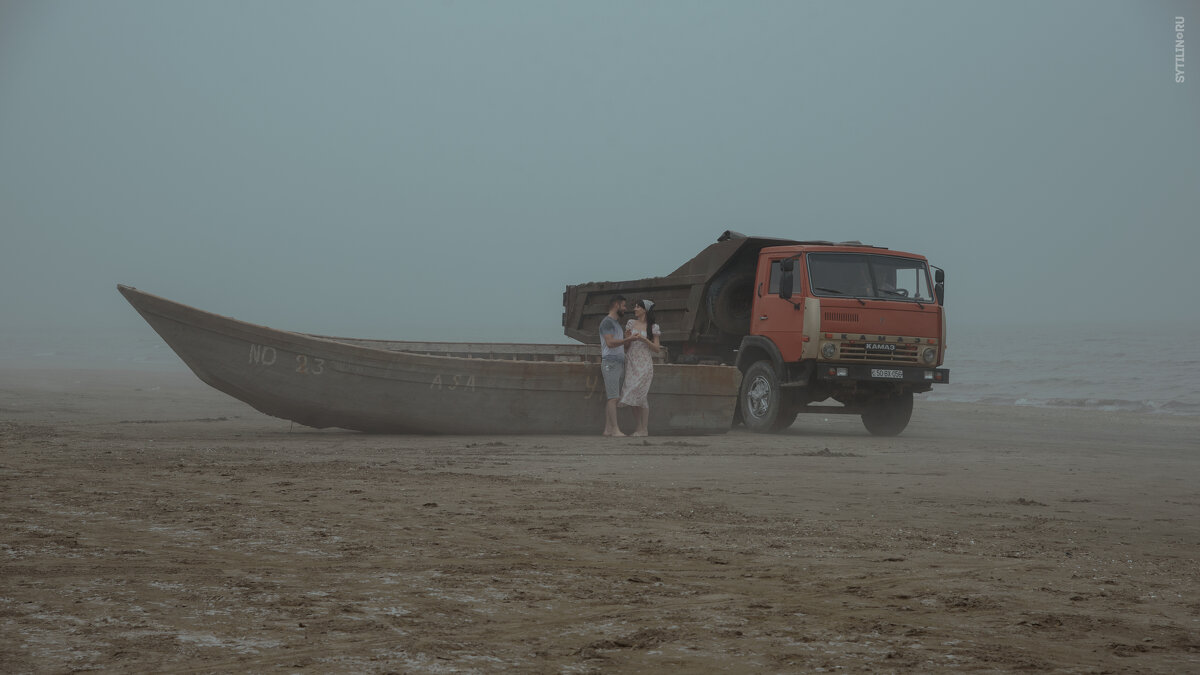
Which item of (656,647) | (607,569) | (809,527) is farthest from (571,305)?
(656,647)

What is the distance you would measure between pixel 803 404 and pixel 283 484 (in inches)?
327

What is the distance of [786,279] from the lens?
13.0 meters

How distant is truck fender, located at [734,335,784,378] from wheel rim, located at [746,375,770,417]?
11.9 inches

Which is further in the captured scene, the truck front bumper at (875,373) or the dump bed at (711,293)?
the dump bed at (711,293)

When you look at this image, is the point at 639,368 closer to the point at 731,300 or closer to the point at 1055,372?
the point at 731,300

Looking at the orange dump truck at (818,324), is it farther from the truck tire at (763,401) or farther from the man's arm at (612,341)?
the man's arm at (612,341)

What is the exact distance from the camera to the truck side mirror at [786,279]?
42.7ft

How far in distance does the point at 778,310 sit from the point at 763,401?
50.3 inches

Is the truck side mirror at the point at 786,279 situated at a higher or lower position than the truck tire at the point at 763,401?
higher

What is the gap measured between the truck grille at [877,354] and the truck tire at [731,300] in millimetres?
1859

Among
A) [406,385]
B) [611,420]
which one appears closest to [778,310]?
[611,420]

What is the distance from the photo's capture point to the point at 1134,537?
563 centimetres

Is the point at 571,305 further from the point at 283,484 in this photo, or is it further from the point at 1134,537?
the point at 1134,537

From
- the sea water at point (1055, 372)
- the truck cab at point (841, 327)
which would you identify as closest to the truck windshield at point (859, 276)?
the truck cab at point (841, 327)
